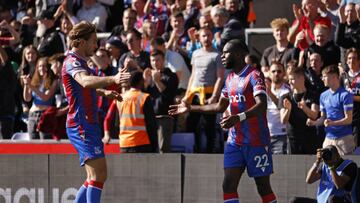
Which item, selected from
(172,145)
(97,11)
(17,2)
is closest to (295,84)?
(172,145)

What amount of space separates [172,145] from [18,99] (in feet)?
12.6

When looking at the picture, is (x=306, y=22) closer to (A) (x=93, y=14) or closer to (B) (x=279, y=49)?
(B) (x=279, y=49)

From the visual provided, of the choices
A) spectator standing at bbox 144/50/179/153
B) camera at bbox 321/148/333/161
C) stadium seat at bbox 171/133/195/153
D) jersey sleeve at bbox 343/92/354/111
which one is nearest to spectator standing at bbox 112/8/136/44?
spectator standing at bbox 144/50/179/153

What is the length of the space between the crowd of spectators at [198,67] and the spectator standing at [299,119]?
0.01 m

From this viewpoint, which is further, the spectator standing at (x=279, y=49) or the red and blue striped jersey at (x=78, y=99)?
the spectator standing at (x=279, y=49)

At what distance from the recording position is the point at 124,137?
14.8m

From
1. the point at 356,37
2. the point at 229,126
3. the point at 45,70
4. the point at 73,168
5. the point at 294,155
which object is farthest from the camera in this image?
the point at 45,70

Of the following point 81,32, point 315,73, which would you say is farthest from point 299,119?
point 81,32

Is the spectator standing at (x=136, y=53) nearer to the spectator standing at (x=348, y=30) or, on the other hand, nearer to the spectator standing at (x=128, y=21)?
the spectator standing at (x=128, y=21)

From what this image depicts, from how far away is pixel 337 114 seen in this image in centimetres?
1412

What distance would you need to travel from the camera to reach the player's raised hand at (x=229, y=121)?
37.8 feet

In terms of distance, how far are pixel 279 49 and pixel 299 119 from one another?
1734 mm

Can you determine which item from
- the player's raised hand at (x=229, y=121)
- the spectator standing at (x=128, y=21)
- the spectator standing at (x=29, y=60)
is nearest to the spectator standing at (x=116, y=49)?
the spectator standing at (x=128, y=21)

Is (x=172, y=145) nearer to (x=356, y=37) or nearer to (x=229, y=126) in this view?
(x=356, y=37)
